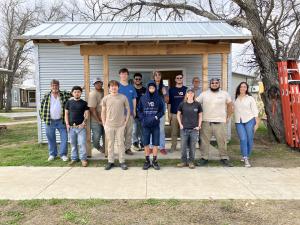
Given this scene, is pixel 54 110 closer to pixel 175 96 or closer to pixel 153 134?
pixel 153 134

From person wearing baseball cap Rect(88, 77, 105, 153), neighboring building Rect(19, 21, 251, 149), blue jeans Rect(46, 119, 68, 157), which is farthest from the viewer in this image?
blue jeans Rect(46, 119, 68, 157)

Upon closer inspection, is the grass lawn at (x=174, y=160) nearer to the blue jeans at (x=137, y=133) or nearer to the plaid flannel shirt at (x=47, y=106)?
the plaid flannel shirt at (x=47, y=106)

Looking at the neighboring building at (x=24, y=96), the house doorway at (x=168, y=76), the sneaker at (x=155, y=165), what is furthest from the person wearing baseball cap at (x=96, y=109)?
the neighboring building at (x=24, y=96)

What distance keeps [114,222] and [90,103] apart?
3704mm

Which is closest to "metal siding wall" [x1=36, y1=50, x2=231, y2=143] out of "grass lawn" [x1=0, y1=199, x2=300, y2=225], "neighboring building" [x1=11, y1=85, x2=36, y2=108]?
"grass lawn" [x1=0, y1=199, x2=300, y2=225]

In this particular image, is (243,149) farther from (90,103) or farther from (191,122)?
(90,103)

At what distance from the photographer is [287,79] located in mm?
9266

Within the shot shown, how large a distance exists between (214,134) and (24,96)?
45.8 metres

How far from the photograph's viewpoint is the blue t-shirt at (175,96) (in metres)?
8.08

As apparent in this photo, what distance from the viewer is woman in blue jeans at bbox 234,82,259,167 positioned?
23.8ft

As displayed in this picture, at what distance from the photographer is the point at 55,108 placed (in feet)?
25.2

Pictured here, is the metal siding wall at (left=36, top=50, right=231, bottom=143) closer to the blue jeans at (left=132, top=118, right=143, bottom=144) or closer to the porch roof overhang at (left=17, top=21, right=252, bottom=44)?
the porch roof overhang at (left=17, top=21, right=252, bottom=44)

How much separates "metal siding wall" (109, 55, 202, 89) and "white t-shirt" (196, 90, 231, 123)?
11.5ft

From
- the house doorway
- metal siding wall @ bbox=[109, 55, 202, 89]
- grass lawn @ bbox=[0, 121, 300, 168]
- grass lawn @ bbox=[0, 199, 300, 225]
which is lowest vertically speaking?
grass lawn @ bbox=[0, 199, 300, 225]
